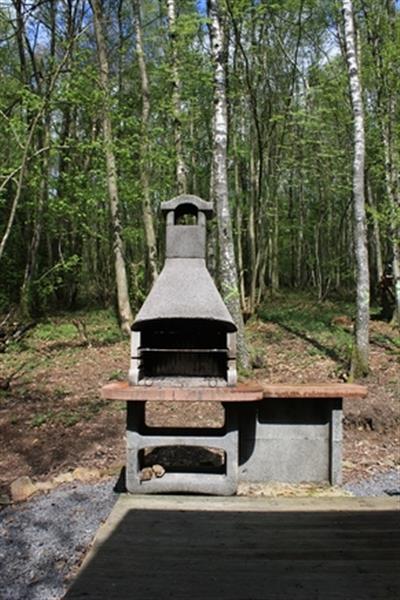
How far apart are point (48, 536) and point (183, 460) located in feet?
5.53

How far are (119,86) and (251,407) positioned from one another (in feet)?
44.4

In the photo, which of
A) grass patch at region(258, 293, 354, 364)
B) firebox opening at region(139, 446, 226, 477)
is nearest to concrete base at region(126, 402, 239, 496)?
firebox opening at region(139, 446, 226, 477)

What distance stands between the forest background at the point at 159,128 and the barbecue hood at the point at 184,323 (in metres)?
2.96

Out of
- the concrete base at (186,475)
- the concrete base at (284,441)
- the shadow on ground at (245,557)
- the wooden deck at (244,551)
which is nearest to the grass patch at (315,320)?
the concrete base at (284,441)

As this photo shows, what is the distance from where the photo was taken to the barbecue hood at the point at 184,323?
3.88 metres

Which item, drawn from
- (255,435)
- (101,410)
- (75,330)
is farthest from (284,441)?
(75,330)

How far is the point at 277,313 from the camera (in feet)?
43.8

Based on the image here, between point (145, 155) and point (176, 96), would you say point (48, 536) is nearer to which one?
point (145, 155)

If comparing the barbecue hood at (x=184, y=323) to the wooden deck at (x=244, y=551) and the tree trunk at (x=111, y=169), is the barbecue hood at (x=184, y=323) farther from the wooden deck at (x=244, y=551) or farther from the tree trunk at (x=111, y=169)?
the tree trunk at (x=111, y=169)

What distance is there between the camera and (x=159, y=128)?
34.4 ft

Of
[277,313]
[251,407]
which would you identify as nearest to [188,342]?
[251,407]

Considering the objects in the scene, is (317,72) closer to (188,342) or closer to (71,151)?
(71,151)

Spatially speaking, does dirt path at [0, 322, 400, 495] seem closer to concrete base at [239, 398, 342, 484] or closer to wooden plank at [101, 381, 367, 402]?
concrete base at [239, 398, 342, 484]

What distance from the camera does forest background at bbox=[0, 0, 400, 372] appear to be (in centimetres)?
973
